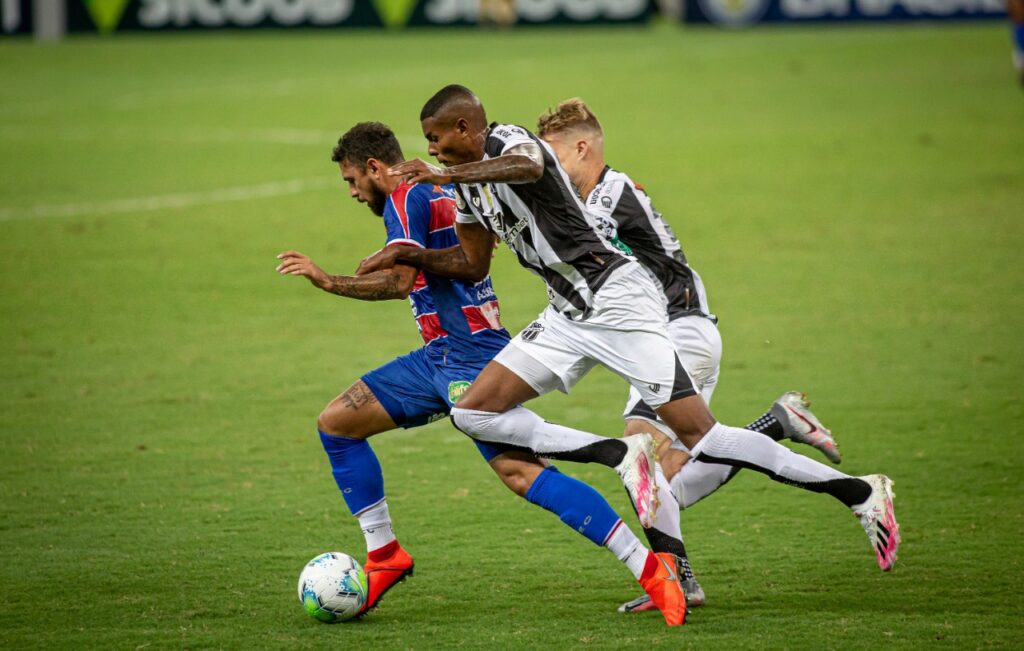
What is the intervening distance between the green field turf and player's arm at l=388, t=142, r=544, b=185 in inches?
66.1

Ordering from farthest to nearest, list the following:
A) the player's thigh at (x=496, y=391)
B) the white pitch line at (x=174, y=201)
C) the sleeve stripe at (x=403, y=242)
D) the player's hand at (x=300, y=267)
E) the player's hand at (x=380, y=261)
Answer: the white pitch line at (x=174, y=201), the sleeve stripe at (x=403, y=242), the player's hand at (x=380, y=261), the player's thigh at (x=496, y=391), the player's hand at (x=300, y=267)

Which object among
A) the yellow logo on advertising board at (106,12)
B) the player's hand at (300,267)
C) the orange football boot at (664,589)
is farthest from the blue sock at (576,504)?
the yellow logo on advertising board at (106,12)

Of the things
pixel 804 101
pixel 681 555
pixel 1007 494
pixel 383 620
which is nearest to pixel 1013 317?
pixel 1007 494

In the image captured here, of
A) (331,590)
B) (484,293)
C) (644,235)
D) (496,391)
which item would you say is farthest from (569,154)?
(331,590)

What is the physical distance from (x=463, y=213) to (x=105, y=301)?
6842mm

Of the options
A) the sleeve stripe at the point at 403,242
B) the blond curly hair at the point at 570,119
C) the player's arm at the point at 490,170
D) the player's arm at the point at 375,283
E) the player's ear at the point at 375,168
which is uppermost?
the player's arm at the point at 490,170

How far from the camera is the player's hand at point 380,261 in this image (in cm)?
552

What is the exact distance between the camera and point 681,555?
18.4ft

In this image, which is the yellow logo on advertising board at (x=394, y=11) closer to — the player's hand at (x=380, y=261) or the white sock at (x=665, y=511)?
the player's hand at (x=380, y=261)

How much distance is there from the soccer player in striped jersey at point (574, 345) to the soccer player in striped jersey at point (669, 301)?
0.46m

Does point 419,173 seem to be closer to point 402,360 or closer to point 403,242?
point 403,242

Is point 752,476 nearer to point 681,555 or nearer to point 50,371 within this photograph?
point 681,555

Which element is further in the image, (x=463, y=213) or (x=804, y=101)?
(x=804, y=101)

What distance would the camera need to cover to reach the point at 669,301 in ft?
19.9
